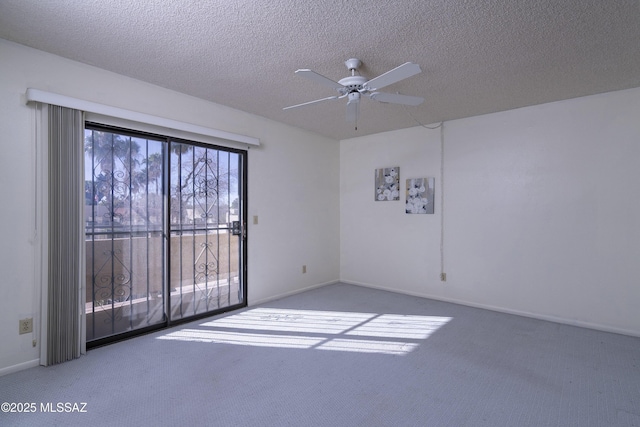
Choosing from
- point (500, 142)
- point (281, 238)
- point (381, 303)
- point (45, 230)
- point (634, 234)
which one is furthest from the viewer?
point (281, 238)

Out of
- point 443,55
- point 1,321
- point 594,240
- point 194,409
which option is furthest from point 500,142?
point 1,321

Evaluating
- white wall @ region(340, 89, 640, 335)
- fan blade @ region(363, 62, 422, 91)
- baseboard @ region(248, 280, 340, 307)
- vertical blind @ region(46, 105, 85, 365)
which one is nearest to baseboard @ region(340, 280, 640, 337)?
white wall @ region(340, 89, 640, 335)

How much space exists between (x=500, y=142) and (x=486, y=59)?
1660 mm

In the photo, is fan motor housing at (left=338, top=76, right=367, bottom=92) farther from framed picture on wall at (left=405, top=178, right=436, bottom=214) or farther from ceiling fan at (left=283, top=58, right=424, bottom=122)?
framed picture on wall at (left=405, top=178, right=436, bottom=214)

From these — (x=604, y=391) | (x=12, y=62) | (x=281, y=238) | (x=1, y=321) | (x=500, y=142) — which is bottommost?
(x=604, y=391)

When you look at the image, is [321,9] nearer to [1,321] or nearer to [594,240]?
[1,321]

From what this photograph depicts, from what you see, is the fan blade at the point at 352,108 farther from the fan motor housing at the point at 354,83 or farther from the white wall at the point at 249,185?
the white wall at the point at 249,185

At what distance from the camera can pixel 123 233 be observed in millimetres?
3162

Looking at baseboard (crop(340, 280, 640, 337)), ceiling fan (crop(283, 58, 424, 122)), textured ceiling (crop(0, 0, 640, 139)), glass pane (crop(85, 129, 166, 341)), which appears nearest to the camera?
textured ceiling (crop(0, 0, 640, 139))

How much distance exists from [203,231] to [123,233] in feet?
2.74

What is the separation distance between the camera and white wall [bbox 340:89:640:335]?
3.34 m

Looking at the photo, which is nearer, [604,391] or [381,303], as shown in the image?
[604,391]

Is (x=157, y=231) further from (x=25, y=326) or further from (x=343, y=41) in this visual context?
(x=343, y=41)

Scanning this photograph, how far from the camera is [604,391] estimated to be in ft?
7.38
